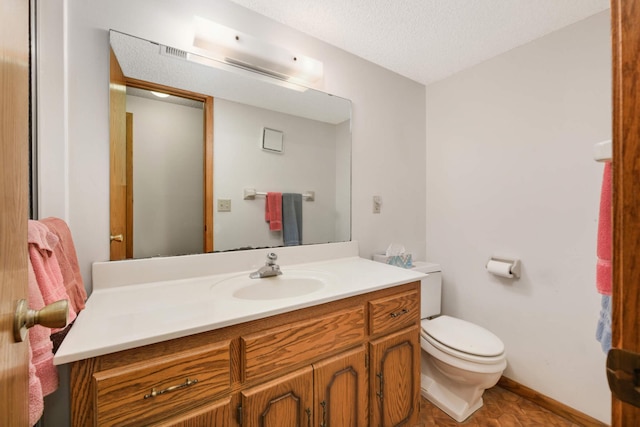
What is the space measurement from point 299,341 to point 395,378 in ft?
1.95

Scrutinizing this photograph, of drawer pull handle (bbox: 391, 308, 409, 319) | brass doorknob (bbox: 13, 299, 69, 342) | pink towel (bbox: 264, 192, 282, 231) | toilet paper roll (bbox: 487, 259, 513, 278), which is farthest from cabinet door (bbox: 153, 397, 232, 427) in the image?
toilet paper roll (bbox: 487, 259, 513, 278)

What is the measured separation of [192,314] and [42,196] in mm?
664

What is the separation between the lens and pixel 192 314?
85 centimetres

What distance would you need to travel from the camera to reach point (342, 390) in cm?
106

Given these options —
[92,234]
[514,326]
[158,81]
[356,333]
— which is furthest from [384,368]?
[158,81]

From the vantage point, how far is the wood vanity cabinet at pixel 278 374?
2.24 feet

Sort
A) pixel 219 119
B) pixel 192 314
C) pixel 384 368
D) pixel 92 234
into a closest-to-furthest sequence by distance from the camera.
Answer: pixel 192 314 → pixel 92 234 → pixel 384 368 → pixel 219 119

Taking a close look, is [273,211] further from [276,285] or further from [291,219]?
[276,285]

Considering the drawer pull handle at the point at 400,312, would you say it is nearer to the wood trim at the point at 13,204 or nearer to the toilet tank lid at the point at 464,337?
the toilet tank lid at the point at 464,337

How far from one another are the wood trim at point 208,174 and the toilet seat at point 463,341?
134 cm

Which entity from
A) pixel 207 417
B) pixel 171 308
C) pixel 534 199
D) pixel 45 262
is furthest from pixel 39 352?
pixel 534 199

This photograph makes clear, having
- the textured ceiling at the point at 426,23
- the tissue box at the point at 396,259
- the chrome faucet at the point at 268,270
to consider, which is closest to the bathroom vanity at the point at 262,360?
the chrome faucet at the point at 268,270

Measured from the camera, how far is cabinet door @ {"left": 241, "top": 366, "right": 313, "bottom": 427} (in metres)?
0.85

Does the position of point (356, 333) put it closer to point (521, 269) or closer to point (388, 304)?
point (388, 304)
